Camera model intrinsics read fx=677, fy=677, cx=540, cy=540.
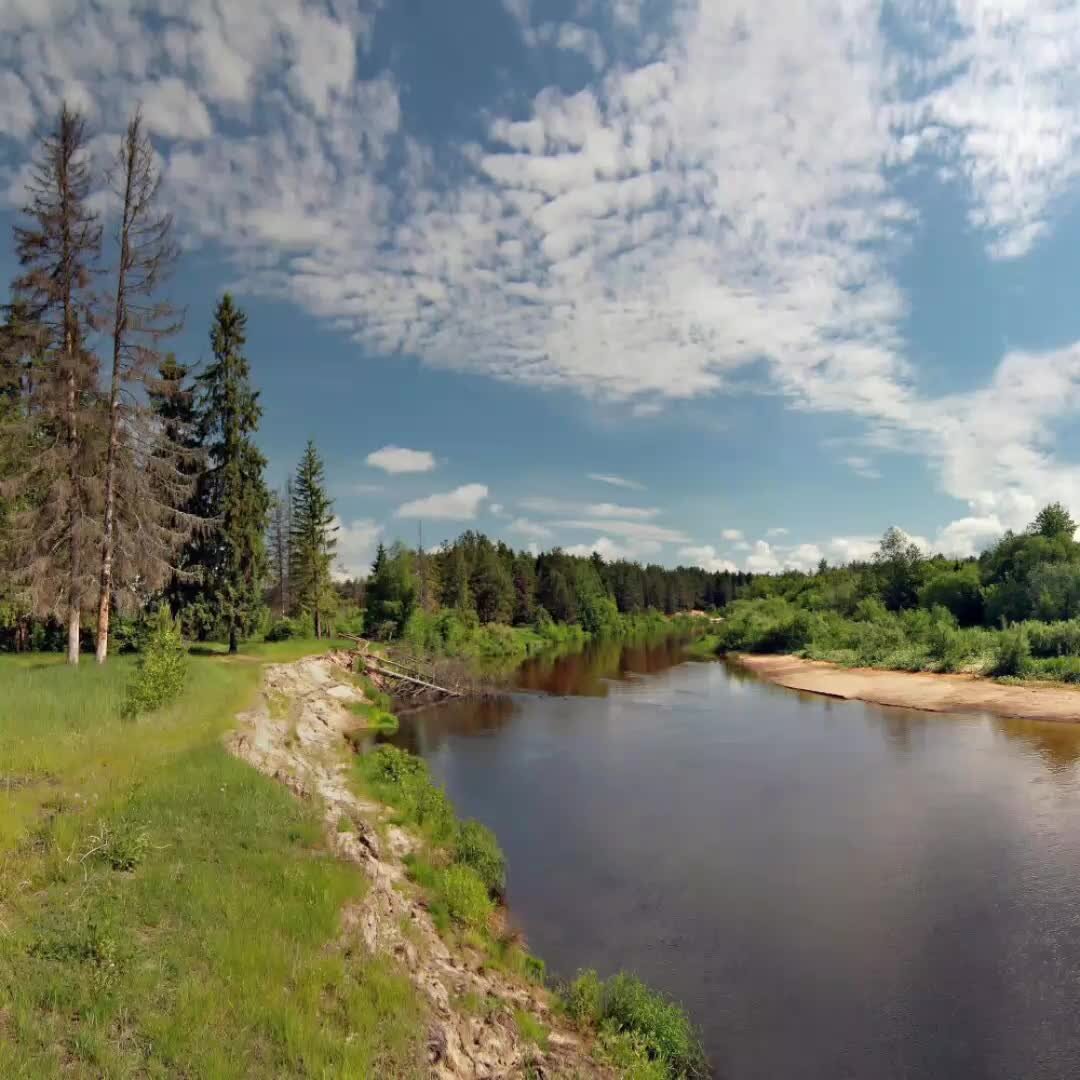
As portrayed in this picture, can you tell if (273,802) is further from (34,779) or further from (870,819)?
(870,819)

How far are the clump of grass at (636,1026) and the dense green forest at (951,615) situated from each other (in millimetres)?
45930

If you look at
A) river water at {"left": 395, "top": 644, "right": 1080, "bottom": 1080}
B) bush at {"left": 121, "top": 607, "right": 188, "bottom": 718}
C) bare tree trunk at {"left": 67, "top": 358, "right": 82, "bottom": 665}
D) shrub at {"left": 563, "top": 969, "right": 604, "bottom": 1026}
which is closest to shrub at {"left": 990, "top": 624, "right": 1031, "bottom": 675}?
river water at {"left": 395, "top": 644, "right": 1080, "bottom": 1080}

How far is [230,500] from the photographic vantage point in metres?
36.6

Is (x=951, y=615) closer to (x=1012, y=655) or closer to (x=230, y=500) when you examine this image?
(x=1012, y=655)

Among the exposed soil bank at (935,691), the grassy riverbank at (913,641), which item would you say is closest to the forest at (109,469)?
the exposed soil bank at (935,691)

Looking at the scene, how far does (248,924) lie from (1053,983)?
1431cm

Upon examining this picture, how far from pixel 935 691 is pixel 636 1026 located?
4329cm

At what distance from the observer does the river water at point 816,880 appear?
11.5m

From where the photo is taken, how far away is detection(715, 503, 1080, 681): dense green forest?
49.5 meters

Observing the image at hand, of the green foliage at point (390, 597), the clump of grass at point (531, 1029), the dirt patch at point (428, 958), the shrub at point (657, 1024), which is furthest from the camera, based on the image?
the green foliage at point (390, 597)

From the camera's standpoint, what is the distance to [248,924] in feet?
27.4

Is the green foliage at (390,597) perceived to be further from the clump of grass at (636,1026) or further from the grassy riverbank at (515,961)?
the clump of grass at (636,1026)

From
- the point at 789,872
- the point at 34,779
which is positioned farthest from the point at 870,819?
the point at 34,779

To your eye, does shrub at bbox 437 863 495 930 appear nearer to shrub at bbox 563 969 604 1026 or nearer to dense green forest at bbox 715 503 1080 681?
shrub at bbox 563 969 604 1026
